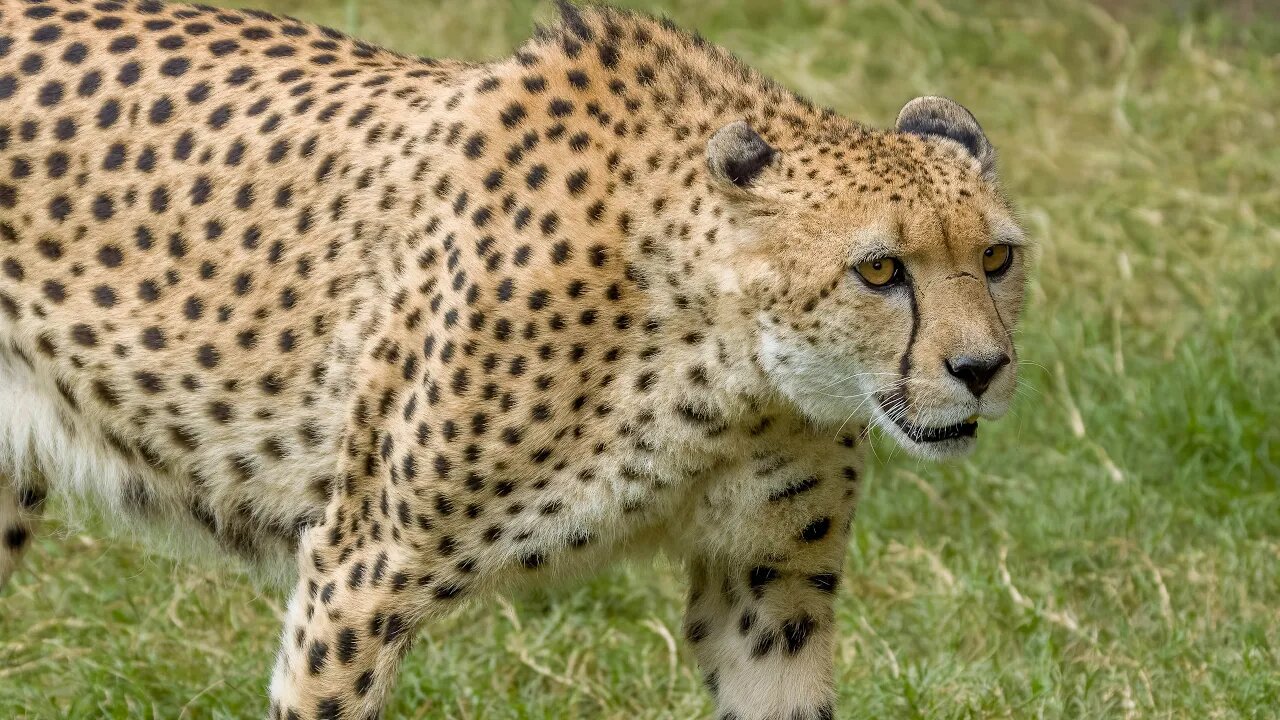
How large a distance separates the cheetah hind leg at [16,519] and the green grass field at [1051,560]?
0.09 metres

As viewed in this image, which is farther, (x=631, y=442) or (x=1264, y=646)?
(x=1264, y=646)

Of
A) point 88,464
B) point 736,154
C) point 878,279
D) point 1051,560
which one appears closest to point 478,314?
point 736,154

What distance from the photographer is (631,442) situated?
3365 mm

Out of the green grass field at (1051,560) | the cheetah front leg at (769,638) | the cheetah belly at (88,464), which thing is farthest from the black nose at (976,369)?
the cheetah belly at (88,464)

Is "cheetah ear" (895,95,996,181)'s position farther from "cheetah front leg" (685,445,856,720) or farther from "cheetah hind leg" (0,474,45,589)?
"cheetah hind leg" (0,474,45,589)

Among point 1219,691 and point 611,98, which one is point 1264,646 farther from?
point 611,98

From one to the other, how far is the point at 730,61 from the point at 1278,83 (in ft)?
14.6

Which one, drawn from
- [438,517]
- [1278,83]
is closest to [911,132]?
[438,517]

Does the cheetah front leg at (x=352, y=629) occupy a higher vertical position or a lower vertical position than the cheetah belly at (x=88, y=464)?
higher

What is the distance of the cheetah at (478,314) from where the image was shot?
10.7 ft

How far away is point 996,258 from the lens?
3.25 m

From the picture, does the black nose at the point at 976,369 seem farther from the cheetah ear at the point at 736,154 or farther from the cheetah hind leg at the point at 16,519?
the cheetah hind leg at the point at 16,519

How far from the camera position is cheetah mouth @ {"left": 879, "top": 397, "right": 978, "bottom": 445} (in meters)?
A: 3.20

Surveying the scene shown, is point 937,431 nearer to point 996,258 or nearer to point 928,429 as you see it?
point 928,429
